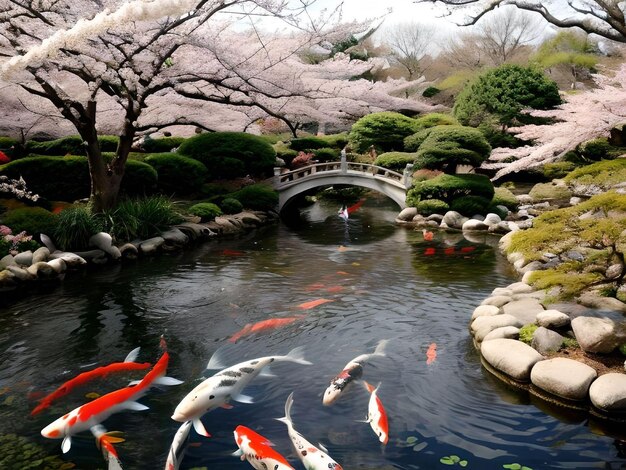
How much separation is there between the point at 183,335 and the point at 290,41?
11425 millimetres

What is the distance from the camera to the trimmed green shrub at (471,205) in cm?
2147

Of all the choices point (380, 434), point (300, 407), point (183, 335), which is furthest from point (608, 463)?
point (183, 335)

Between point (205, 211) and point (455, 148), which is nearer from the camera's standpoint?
point (205, 211)

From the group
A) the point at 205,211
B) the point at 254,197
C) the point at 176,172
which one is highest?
the point at 176,172

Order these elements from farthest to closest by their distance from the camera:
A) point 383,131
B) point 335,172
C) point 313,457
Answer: point 383,131 < point 335,172 < point 313,457

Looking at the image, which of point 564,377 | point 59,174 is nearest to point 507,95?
point 59,174

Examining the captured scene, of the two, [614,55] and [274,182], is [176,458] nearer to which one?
[274,182]

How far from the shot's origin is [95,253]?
15195mm

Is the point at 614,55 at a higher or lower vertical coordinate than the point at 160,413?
higher

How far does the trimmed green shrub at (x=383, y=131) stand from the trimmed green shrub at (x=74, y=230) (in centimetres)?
1988

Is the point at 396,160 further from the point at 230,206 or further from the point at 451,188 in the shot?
the point at 230,206

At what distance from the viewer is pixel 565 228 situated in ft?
26.3

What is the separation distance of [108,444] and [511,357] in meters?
5.55

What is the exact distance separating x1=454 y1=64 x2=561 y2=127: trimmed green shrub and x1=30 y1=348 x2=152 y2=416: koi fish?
2712 cm
